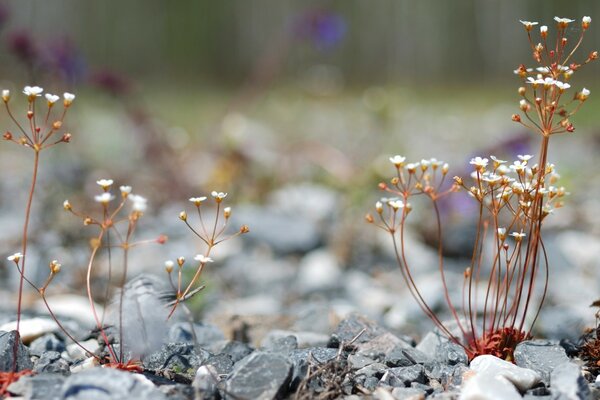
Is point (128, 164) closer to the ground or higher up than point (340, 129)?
closer to the ground

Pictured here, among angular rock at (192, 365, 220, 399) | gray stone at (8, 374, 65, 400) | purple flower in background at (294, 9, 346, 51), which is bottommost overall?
gray stone at (8, 374, 65, 400)

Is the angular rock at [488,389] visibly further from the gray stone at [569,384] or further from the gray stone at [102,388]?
the gray stone at [102,388]

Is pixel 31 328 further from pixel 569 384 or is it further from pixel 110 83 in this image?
pixel 110 83

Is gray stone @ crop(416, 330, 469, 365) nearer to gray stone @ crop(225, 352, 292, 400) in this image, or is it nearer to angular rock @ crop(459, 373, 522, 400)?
angular rock @ crop(459, 373, 522, 400)

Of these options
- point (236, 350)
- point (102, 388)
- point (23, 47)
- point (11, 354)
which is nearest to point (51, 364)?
point (11, 354)

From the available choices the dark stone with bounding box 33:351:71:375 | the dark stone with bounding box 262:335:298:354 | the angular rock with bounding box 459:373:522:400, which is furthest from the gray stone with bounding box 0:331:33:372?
the angular rock with bounding box 459:373:522:400

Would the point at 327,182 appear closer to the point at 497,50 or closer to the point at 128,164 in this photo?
the point at 128,164

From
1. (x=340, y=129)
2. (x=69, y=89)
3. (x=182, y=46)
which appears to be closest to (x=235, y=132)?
(x=69, y=89)
